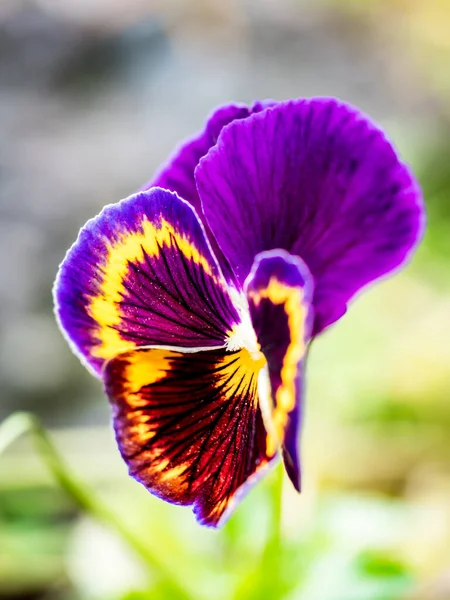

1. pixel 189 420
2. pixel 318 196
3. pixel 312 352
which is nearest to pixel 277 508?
pixel 189 420

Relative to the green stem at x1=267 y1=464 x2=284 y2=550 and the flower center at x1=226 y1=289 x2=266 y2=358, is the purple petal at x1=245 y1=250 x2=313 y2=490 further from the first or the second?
the green stem at x1=267 y1=464 x2=284 y2=550

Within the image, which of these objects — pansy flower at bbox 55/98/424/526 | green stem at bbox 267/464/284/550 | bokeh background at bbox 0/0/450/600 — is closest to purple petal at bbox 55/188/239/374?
pansy flower at bbox 55/98/424/526

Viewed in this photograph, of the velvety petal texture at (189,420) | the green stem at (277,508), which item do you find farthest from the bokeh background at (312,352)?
the velvety petal texture at (189,420)

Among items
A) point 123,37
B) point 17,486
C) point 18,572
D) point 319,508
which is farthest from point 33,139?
point 319,508

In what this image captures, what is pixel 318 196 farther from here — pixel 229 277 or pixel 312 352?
pixel 312 352

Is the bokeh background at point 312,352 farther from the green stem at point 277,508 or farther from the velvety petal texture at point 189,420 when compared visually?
the velvety petal texture at point 189,420

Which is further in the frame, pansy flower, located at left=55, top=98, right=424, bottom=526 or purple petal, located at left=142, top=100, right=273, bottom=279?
purple petal, located at left=142, top=100, right=273, bottom=279
